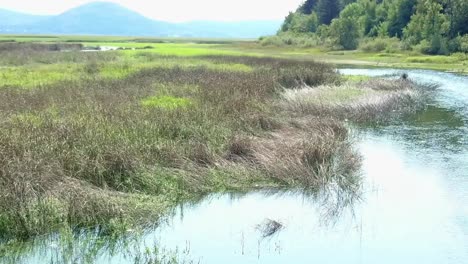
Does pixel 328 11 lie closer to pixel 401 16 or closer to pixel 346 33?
pixel 401 16

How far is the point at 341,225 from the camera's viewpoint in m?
12.5

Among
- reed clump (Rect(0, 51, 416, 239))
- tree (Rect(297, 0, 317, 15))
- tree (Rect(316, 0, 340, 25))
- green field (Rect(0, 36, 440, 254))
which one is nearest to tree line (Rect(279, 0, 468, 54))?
tree (Rect(316, 0, 340, 25))

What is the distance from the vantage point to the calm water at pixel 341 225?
10859 millimetres

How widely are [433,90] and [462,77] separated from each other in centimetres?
1052

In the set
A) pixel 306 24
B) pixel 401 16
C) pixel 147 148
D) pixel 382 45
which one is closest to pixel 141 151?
pixel 147 148

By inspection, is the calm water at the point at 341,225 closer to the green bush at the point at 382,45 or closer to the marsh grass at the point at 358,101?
the marsh grass at the point at 358,101

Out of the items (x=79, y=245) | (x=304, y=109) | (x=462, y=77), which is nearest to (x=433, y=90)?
(x=462, y=77)

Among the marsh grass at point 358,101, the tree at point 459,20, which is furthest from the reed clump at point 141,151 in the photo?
the tree at point 459,20

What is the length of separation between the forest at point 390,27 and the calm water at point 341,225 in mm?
55279

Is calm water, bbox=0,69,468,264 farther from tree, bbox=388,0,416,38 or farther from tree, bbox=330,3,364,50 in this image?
tree, bbox=388,0,416,38

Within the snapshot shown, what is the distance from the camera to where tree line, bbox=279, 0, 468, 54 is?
233 feet

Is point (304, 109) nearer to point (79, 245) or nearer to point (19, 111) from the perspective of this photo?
point (19, 111)

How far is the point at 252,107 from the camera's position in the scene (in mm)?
20859

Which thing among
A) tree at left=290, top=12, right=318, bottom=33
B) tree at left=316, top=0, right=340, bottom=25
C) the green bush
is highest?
tree at left=316, top=0, right=340, bottom=25
